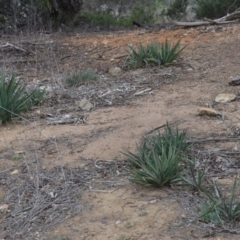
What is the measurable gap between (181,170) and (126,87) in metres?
3.03

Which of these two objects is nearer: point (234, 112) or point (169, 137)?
point (169, 137)

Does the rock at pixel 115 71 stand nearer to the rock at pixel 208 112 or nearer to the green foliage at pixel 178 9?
the rock at pixel 208 112

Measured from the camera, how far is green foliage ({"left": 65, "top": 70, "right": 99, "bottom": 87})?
714cm

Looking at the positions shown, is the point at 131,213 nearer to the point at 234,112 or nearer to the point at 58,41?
the point at 234,112

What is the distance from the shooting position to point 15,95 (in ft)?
19.3

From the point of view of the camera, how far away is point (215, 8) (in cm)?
1302

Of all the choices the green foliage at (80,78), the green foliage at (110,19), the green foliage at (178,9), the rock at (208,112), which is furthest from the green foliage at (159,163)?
the green foliage at (178,9)

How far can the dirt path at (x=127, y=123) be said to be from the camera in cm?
358

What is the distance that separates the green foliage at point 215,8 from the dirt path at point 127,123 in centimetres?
339

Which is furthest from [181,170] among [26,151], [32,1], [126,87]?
[32,1]

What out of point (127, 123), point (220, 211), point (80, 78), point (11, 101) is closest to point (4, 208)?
point (220, 211)

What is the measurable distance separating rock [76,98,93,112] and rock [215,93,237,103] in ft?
4.86

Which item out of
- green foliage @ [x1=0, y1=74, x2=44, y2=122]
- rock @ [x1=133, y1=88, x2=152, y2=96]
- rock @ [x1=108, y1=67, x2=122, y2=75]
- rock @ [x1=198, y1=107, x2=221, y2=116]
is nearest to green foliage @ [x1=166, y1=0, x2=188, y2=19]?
rock @ [x1=108, y1=67, x2=122, y2=75]

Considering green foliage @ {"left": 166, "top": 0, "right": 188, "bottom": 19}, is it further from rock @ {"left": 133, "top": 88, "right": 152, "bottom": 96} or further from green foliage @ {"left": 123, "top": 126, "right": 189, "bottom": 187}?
green foliage @ {"left": 123, "top": 126, "right": 189, "bottom": 187}
